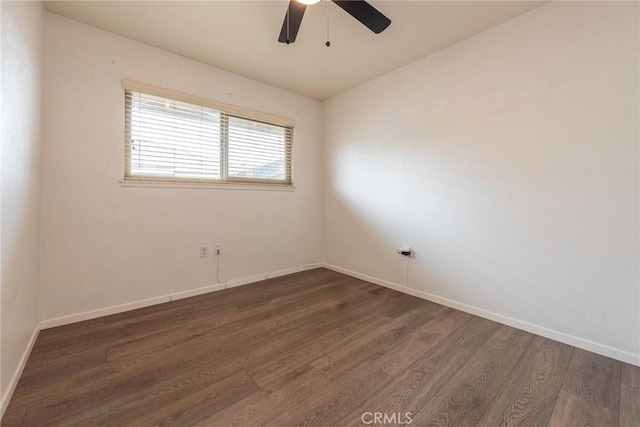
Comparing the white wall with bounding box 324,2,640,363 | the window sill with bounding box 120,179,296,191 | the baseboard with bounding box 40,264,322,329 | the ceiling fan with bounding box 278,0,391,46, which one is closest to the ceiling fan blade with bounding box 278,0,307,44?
the ceiling fan with bounding box 278,0,391,46


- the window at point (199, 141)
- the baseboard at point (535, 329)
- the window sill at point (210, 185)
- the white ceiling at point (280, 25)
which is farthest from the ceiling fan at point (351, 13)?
the baseboard at point (535, 329)

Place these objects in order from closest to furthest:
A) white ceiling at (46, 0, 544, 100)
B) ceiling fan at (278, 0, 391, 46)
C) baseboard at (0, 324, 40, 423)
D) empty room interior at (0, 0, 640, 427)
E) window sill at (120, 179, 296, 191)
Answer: baseboard at (0, 324, 40, 423), empty room interior at (0, 0, 640, 427), ceiling fan at (278, 0, 391, 46), white ceiling at (46, 0, 544, 100), window sill at (120, 179, 296, 191)

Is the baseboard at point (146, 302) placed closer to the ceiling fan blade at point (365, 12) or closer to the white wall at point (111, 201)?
the white wall at point (111, 201)

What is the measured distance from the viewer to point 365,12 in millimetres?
1655

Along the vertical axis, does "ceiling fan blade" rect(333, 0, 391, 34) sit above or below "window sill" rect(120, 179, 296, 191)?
above

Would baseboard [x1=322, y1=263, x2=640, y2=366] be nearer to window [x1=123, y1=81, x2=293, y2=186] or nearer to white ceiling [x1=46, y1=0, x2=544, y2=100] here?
window [x1=123, y1=81, x2=293, y2=186]

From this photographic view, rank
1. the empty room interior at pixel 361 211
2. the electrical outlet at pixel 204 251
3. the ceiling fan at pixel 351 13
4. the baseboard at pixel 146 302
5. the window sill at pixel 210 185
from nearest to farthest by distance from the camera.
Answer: the empty room interior at pixel 361 211, the ceiling fan at pixel 351 13, the baseboard at pixel 146 302, the window sill at pixel 210 185, the electrical outlet at pixel 204 251

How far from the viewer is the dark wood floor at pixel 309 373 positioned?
1.20 m

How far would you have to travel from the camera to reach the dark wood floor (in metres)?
1.20

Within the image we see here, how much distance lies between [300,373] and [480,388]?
3.24 feet

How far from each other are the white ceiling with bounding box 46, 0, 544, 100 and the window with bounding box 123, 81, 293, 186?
47cm

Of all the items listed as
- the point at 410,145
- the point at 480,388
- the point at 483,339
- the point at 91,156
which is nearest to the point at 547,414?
the point at 480,388

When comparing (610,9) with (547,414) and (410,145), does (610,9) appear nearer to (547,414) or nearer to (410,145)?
(410,145)

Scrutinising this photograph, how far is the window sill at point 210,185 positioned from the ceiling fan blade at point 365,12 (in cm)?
197
